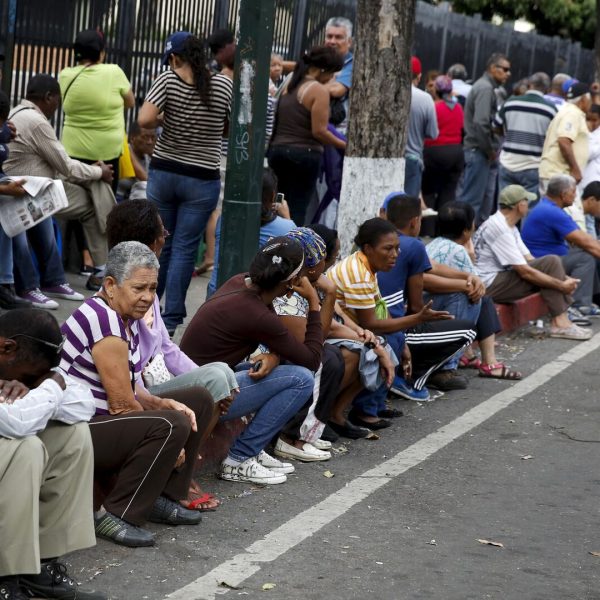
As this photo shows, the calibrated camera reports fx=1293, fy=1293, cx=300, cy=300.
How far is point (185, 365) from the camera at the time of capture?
6023mm

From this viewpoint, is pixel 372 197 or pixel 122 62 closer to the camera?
pixel 372 197

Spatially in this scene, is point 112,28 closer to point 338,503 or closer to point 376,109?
point 376,109

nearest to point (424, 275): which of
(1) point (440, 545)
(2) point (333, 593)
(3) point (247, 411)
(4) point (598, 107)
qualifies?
(3) point (247, 411)

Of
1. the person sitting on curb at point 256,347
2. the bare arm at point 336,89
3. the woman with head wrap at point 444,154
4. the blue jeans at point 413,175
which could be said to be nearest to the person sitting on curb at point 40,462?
the person sitting on curb at point 256,347

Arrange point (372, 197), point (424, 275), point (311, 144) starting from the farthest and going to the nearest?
point (311, 144)
point (372, 197)
point (424, 275)

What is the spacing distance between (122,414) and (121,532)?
476 mm

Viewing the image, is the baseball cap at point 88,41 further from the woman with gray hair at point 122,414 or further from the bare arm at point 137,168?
the woman with gray hair at point 122,414

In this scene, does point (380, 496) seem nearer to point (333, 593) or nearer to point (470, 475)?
point (470, 475)

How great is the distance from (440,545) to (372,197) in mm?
4256

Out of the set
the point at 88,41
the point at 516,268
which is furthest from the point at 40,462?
the point at 516,268

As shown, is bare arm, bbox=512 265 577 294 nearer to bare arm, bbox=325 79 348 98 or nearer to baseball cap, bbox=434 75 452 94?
bare arm, bbox=325 79 348 98

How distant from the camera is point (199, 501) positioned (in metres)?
5.80

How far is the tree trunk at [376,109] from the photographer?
9273 mm

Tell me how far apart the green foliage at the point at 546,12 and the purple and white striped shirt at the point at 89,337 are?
2471 centimetres
